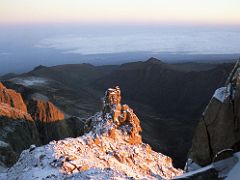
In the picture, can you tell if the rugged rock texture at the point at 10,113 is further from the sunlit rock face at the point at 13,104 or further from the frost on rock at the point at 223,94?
the frost on rock at the point at 223,94

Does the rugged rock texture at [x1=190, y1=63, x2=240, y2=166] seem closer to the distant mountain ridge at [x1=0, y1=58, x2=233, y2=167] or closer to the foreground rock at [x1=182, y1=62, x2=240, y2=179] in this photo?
the foreground rock at [x1=182, y1=62, x2=240, y2=179]

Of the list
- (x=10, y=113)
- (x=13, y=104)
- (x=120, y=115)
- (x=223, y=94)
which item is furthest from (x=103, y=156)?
(x=13, y=104)

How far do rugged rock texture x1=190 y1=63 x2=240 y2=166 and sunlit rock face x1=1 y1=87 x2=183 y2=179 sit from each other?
10.5 metres

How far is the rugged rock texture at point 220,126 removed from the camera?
1529cm

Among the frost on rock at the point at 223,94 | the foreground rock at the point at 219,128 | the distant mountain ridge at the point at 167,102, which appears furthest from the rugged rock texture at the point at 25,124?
the frost on rock at the point at 223,94

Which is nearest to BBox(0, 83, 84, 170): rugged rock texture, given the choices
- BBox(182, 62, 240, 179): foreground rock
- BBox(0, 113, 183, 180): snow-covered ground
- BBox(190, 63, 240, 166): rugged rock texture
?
BBox(0, 113, 183, 180): snow-covered ground

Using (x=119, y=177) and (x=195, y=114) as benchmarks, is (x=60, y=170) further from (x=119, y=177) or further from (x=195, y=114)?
(x=195, y=114)

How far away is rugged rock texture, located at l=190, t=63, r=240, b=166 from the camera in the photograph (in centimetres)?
1529

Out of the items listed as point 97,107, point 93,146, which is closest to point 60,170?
point 93,146

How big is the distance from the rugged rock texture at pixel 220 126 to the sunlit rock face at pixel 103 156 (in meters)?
10.5

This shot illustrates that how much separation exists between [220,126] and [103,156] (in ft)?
80.8

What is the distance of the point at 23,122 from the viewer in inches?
2884

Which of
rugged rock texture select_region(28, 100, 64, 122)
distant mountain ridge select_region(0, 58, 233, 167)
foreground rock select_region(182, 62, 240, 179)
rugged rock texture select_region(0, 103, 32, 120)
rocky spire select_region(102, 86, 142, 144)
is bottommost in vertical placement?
distant mountain ridge select_region(0, 58, 233, 167)

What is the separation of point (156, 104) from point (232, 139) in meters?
173
